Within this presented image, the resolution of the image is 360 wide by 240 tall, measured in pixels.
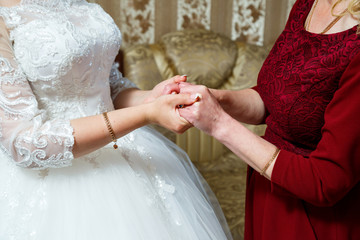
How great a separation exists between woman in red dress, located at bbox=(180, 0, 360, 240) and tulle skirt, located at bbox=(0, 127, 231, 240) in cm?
24

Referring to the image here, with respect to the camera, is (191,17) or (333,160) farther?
(191,17)

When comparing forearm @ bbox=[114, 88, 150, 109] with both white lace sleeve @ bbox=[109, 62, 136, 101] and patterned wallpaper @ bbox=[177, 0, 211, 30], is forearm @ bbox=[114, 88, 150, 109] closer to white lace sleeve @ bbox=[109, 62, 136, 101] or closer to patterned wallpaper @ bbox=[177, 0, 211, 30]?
white lace sleeve @ bbox=[109, 62, 136, 101]

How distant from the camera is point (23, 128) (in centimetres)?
95

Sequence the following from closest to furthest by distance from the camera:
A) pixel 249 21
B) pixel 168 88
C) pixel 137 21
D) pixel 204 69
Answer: pixel 168 88 < pixel 204 69 < pixel 137 21 < pixel 249 21

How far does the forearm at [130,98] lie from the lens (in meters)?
1.36

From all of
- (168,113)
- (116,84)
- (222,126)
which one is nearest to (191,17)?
(116,84)

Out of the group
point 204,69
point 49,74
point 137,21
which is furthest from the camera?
point 137,21

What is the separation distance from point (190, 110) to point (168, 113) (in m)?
0.09

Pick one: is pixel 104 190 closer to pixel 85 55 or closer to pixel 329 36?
pixel 85 55

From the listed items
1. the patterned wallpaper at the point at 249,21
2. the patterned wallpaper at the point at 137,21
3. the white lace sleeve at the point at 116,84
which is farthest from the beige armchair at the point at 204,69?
the white lace sleeve at the point at 116,84

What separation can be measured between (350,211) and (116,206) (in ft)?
2.06

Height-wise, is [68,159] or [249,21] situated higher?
[249,21]

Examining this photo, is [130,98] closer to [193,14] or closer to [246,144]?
[246,144]

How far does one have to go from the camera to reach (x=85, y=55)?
1087 millimetres
